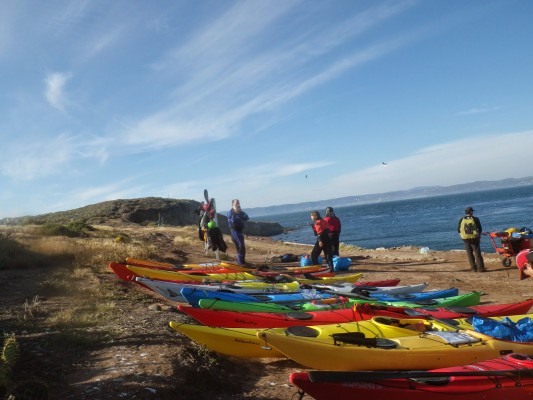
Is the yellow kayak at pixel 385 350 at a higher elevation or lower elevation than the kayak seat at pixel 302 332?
lower

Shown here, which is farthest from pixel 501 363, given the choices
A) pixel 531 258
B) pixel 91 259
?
pixel 91 259

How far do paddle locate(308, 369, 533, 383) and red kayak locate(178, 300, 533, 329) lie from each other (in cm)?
203

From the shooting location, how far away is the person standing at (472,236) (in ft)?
38.2

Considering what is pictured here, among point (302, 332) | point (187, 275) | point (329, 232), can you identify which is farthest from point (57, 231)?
point (302, 332)

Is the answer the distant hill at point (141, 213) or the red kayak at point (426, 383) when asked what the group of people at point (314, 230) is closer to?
the red kayak at point (426, 383)

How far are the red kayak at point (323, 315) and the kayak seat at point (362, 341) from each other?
3.83ft

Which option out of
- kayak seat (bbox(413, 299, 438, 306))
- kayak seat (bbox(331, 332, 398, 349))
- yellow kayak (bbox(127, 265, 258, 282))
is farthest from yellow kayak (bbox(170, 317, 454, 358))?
yellow kayak (bbox(127, 265, 258, 282))

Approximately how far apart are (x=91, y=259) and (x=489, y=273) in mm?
11237

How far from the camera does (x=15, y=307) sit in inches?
268

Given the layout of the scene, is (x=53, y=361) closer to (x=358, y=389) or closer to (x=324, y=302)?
(x=358, y=389)

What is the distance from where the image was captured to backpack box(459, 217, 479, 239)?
38.2 ft

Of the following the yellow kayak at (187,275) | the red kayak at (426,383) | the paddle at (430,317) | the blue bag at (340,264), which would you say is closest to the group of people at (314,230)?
the blue bag at (340,264)

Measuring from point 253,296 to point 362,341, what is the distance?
3.24 metres

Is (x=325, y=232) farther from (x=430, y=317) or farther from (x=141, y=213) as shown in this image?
(x=141, y=213)
